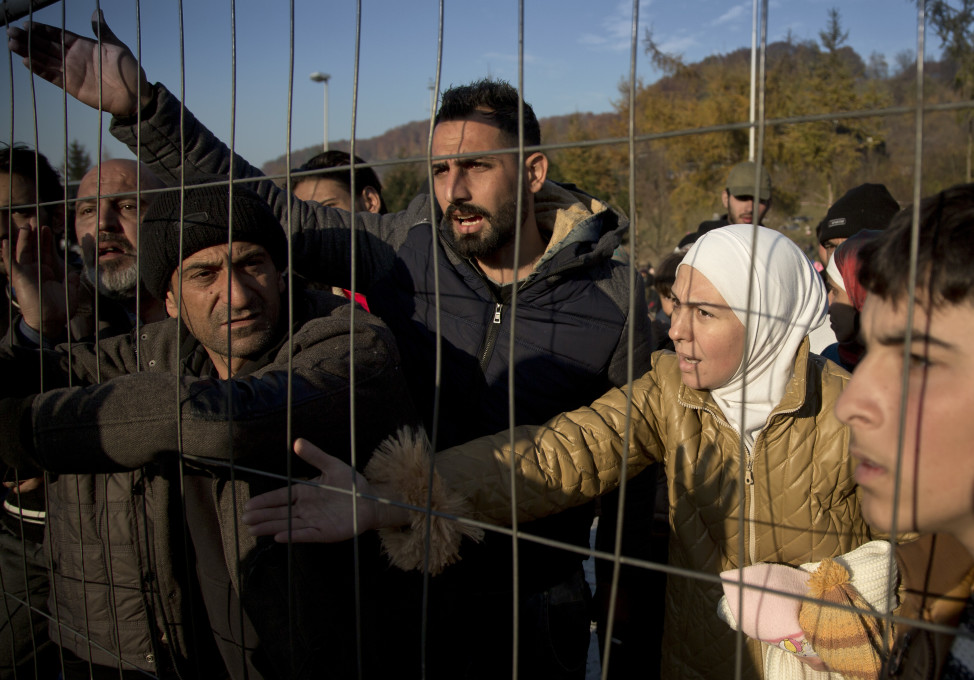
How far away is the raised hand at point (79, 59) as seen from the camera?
5.57ft

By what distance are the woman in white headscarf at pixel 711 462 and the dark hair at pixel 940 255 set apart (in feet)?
1.34

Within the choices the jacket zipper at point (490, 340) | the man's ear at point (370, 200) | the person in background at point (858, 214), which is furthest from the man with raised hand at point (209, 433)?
the person in background at point (858, 214)

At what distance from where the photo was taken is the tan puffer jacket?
1.38m

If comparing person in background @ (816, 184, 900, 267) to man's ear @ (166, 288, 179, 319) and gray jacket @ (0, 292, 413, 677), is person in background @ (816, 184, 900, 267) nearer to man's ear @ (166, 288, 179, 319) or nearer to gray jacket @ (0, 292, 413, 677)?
gray jacket @ (0, 292, 413, 677)

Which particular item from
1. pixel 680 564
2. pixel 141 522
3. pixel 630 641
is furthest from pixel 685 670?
pixel 141 522

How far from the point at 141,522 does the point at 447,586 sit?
0.81 m

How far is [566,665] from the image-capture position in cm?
204

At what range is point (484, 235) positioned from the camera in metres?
2.12

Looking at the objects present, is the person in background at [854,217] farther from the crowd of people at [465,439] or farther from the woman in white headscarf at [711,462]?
the woman in white headscarf at [711,462]

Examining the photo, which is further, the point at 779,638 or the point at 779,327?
the point at 779,327

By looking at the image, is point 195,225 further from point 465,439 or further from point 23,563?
point 23,563

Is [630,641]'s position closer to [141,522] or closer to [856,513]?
[856,513]

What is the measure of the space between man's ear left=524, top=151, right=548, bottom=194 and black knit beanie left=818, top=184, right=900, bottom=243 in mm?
1675

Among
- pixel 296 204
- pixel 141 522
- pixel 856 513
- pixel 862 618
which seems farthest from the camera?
pixel 296 204
